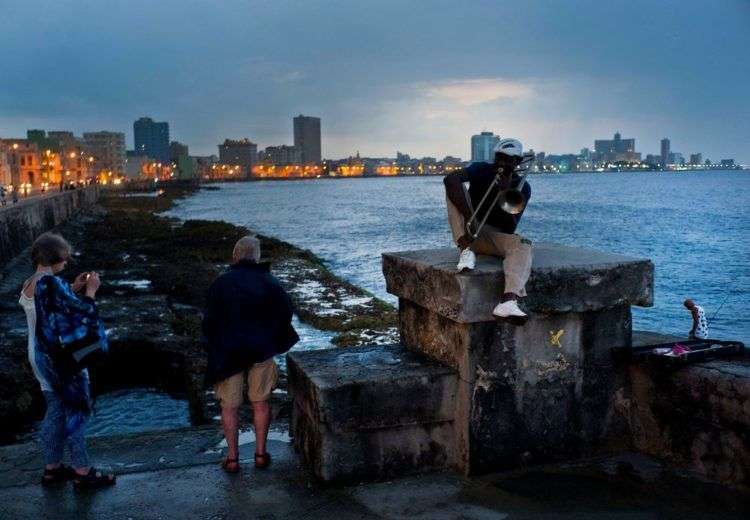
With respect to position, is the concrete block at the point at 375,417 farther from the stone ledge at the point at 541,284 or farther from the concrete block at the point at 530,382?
the stone ledge at the point at 541,284

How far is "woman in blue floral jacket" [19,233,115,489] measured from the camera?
13.5 ft

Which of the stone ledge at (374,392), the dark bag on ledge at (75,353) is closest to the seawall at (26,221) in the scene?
the dark bag on ledge at (75,353)

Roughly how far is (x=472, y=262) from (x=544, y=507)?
1409 mm

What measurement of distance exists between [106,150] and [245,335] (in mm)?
201462

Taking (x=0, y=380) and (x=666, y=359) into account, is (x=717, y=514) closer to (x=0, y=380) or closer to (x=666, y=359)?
(x=666, y=359)

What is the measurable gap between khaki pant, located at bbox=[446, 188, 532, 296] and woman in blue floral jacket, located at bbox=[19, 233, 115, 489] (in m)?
2.28

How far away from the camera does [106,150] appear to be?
623ft

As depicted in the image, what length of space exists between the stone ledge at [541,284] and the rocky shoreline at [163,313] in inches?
47.0

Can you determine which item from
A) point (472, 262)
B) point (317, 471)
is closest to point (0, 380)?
point (317, 471)

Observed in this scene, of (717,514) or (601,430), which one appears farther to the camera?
(601,430)

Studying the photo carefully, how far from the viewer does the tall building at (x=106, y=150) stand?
185750 millimetres

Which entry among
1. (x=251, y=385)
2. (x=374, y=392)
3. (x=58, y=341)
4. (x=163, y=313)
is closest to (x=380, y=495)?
(x=374, y=392)

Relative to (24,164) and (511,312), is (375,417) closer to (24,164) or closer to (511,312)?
(511,312)

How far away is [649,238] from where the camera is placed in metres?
49.2
